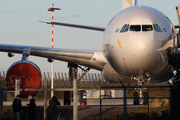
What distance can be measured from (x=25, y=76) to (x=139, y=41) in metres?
6.08

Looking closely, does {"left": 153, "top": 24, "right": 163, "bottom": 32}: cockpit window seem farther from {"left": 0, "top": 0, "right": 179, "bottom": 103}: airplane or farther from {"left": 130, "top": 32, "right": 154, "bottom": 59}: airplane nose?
{"left": 130, "top": 32, "right": 154, "bottom": 59}: airplane nose

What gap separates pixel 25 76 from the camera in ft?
44.6

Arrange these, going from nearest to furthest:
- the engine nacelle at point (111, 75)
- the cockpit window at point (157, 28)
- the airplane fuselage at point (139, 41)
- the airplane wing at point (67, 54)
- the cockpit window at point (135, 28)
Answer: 1. the airplane fuselage at point (139, 41)
2. the cockpit window at point (135, 28)
3. the cockpit window at point (157, 28)
4. the engine nacelle at point (111, 75)
5. the airplane wing at point (67, 54)

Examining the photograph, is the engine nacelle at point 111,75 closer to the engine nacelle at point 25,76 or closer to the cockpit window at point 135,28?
the engine nacelle at point 25,76

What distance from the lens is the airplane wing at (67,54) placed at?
15.0m

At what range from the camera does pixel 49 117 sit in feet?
34.0

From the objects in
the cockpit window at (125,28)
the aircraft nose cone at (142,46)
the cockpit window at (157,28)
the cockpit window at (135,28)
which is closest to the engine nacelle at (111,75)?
the cockpit window at (125,28)

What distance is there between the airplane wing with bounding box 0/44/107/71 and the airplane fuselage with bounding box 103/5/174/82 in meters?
3.07

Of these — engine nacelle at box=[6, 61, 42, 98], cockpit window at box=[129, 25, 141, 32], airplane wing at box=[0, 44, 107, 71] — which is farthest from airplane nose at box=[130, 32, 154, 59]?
engine nacelle at box=[6, 61, 42, 98]

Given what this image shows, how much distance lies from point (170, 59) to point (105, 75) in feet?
20.7

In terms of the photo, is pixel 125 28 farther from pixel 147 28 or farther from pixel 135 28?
pixel 147 28

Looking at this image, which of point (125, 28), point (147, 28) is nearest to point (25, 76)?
point (125, 28)

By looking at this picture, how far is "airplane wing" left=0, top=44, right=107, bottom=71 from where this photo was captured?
1496 cm

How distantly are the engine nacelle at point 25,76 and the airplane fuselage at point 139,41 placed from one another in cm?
404
